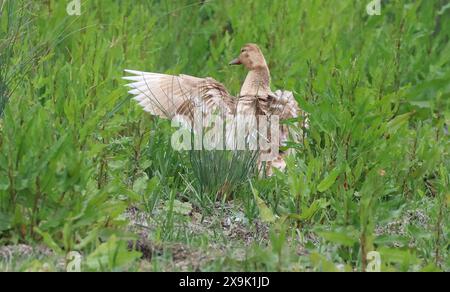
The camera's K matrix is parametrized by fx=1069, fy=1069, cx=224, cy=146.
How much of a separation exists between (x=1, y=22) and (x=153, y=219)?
161 cm

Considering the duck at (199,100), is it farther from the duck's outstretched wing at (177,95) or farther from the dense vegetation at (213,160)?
the dense vegetation at (213,160)

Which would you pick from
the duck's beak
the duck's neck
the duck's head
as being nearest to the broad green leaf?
the duck's neck

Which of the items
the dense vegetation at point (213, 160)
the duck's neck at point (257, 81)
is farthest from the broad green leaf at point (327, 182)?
the duck's neck at point (257, 81)

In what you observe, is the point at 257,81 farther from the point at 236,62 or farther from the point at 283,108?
the point at 283,108

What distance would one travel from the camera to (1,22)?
6.09 m

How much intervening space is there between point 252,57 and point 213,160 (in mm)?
1610

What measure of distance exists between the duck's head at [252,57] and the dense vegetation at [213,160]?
40cm

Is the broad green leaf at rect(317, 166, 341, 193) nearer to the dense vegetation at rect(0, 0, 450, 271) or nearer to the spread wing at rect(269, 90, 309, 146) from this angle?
the dense vegetation at rect(0, 0, 450, 271)

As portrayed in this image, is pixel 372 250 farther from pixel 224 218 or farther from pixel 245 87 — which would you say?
pixel 245 87

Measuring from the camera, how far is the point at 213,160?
5.75 m

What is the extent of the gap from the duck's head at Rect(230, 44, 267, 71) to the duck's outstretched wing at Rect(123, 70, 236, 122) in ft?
1.83

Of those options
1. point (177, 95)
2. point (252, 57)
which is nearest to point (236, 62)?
point (252, 57)

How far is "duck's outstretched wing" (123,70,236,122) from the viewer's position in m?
6.46

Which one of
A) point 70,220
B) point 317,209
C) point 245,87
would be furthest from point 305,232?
point 245,87
